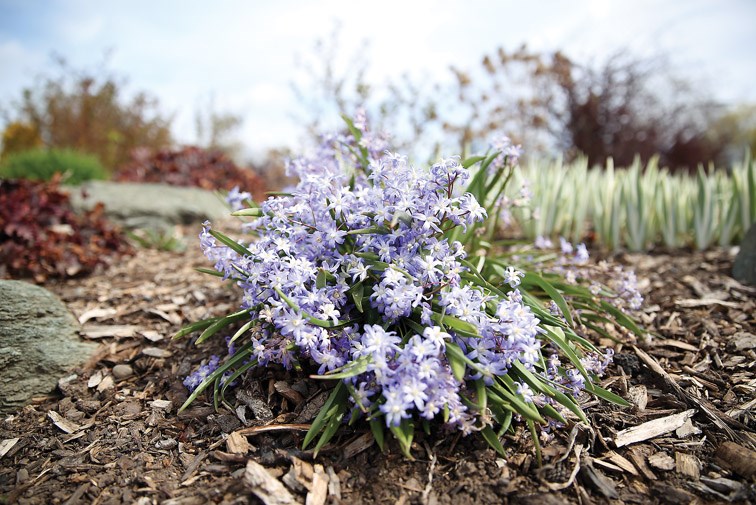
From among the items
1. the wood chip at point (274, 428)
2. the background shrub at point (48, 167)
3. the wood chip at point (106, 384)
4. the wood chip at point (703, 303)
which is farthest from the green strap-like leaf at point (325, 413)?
the background shrub at point (48, 167)

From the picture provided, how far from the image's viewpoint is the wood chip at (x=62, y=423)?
2121mm

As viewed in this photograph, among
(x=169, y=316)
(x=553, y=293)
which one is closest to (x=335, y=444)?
(x=553, y=293)

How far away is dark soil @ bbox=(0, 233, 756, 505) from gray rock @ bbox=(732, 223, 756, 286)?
0.61 m

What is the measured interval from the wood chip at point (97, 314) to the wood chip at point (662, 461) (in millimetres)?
2932

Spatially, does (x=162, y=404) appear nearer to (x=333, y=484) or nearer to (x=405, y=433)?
(x=333, y=484)

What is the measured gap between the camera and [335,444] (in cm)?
187

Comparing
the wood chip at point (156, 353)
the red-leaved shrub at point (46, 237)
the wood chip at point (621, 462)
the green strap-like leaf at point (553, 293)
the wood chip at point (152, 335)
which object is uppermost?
the red-leaved shrub at point (46, 237)

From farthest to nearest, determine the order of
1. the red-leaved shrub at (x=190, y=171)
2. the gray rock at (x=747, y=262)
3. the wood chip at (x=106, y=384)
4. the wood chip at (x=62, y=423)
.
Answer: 1. the red-leaved shrub at (x=190, y=171)
2. the gray rock at (x=747, y=262)
3. the wood chip at (x=106, y=384)
4. the wood chip at (x=62, y=423)

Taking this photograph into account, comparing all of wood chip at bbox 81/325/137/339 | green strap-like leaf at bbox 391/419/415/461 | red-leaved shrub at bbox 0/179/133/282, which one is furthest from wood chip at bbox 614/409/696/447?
red-leaved shrub at bbox 0/179/133/282

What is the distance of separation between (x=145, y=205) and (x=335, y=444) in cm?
465

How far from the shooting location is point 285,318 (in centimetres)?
175

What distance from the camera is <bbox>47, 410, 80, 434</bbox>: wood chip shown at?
212 centimetres

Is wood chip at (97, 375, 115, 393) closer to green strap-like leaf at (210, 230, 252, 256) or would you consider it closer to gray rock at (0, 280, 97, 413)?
gray rock at (0, 280, 97, 413)

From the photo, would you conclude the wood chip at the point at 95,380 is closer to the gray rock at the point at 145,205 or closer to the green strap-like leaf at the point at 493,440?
the green strap-like leaf at the point at 493,440
